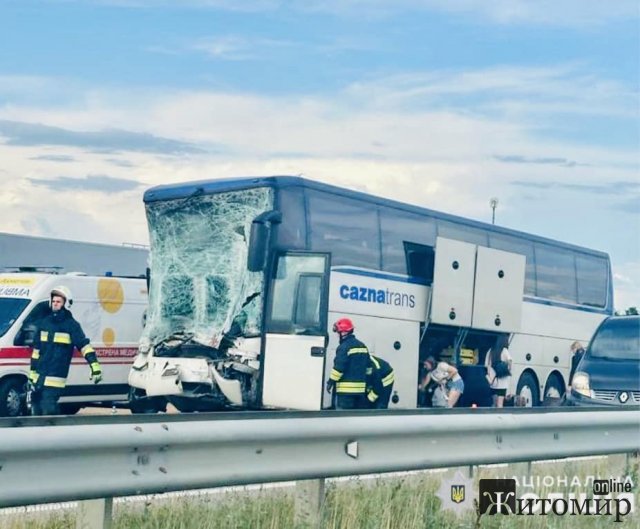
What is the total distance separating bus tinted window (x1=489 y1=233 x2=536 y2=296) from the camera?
22172mm

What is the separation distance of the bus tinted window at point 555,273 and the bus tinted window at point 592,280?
0.31 m

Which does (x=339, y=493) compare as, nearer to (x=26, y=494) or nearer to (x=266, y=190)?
(x=26, y=494)

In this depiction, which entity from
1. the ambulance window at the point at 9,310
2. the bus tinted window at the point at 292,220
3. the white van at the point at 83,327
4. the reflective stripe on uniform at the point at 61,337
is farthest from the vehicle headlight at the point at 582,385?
the ambulance window at the point at 9,310

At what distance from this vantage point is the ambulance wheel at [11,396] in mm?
17797

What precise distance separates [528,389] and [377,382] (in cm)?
915

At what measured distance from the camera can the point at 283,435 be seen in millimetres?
6230

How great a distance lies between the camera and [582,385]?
15531mm

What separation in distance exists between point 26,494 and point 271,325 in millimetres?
11337

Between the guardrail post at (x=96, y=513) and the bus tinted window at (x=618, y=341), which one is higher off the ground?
the bus tinted window at (x=618, y=341)

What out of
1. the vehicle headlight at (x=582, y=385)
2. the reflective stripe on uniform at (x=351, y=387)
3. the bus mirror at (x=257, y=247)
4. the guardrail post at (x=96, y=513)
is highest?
the bus mirror at (x=257, y=247)

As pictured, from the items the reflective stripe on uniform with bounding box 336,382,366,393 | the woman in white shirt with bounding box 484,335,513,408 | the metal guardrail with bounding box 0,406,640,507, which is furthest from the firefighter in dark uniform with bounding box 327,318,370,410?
the woman in white shirt with bounding box 484,335,513,408

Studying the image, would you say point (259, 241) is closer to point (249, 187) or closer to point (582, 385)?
point (249, 187)

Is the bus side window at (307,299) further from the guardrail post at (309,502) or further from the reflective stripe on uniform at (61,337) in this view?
the guardrail post at (309,502)

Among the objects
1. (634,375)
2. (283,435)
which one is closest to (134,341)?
(634,375)
